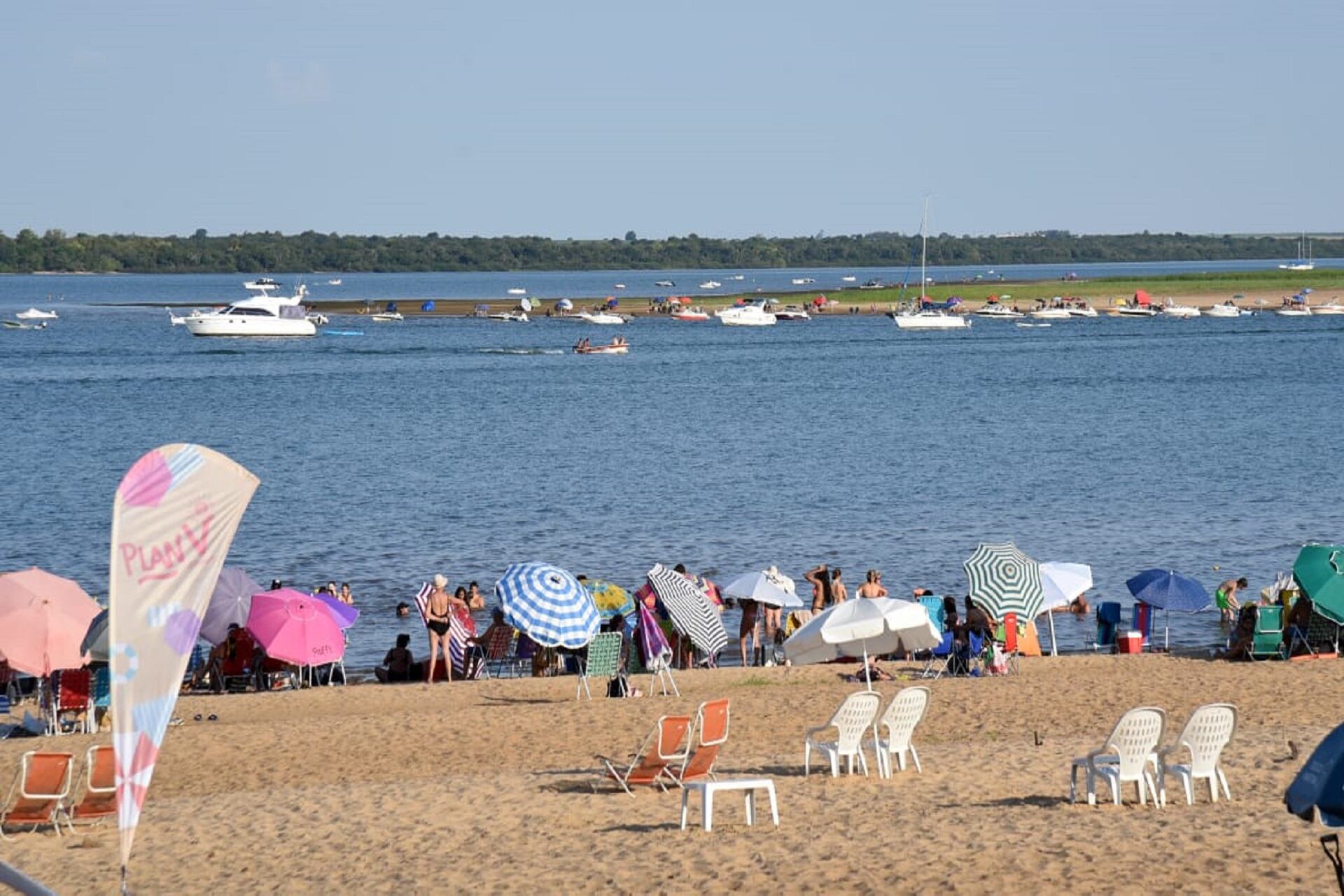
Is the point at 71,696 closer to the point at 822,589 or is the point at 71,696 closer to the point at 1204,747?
the point at 822,589

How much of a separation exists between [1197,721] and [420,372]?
74.6 metres

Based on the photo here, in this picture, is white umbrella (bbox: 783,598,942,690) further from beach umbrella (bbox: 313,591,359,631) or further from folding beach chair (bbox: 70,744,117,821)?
folding beach chair (bbox: 70,744,117,821)

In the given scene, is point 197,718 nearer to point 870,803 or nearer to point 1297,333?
point 870,803

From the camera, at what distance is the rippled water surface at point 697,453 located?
33.8 m

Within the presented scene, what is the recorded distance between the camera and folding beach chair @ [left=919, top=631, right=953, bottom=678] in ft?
69.7

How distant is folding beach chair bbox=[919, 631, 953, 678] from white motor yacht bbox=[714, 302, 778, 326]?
104m

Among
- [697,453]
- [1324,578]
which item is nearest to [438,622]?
[1324,578]

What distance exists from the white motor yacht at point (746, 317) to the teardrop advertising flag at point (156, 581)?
388 feet

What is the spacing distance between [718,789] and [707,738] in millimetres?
893

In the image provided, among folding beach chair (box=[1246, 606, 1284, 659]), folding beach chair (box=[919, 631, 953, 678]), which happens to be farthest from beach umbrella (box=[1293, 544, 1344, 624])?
folding beach chair (box=[919, 631, 953, 678])

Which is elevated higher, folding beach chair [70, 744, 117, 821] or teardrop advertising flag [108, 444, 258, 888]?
teardrop advertising flag [108, 444, 258, 888]

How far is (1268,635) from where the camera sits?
21328mm

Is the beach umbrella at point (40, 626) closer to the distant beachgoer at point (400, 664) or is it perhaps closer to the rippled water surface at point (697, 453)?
the distant beachgoer at point (400, 664)

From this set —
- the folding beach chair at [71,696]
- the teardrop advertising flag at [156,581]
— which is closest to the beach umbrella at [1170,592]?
the folding beach chair at [71,696]
